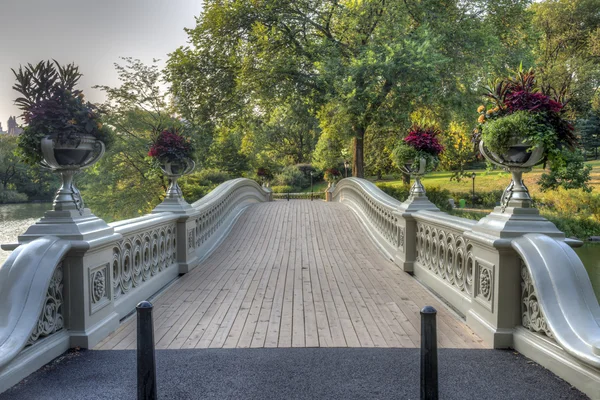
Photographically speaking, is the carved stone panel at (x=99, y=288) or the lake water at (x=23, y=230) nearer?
the carved stone panel at (x=99, y=288)

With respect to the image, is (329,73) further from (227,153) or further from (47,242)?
(227,153)

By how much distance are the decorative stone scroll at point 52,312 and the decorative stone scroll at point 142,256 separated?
2.51 ft

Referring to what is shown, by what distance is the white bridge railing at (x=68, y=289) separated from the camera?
10.1ft

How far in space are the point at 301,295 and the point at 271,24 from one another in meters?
15.0

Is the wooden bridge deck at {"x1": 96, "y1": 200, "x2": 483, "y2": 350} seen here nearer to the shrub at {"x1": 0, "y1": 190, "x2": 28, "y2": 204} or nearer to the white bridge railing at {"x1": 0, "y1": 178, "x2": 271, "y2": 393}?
the white bridge railing at {"x1": 0, "y1": 178, "x2": 271, "y2": 393}

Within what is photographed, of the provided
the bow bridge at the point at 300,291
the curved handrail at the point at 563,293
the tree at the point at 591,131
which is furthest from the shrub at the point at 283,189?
the curved handrail at the point at 563,293

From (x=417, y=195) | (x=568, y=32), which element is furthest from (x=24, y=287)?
(x=568, y=32)

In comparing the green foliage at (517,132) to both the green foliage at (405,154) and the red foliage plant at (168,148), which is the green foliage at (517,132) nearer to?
the green foliage at (405,154)

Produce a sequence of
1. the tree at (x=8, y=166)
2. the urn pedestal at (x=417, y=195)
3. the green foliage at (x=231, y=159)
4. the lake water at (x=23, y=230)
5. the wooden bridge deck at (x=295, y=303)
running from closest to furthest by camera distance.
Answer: the wooden bridge deck at (x=295, y=303), the urn pedestal at (x=417, y=195), the lake water at (x=23, y=230), the tree at (x=8, y=166), the green foliage at (x=231, y=159)

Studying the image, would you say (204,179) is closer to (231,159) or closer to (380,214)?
(231,159)

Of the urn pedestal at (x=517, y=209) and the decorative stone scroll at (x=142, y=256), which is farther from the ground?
the urn pedestal at (x=517, y=209)

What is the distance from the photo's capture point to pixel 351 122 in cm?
1734

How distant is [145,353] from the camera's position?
224cm

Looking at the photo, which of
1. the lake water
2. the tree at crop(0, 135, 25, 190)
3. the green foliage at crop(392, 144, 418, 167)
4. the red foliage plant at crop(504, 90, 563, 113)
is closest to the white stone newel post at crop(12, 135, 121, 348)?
the red foliage plant at crop(504, 90, 563, 113)
